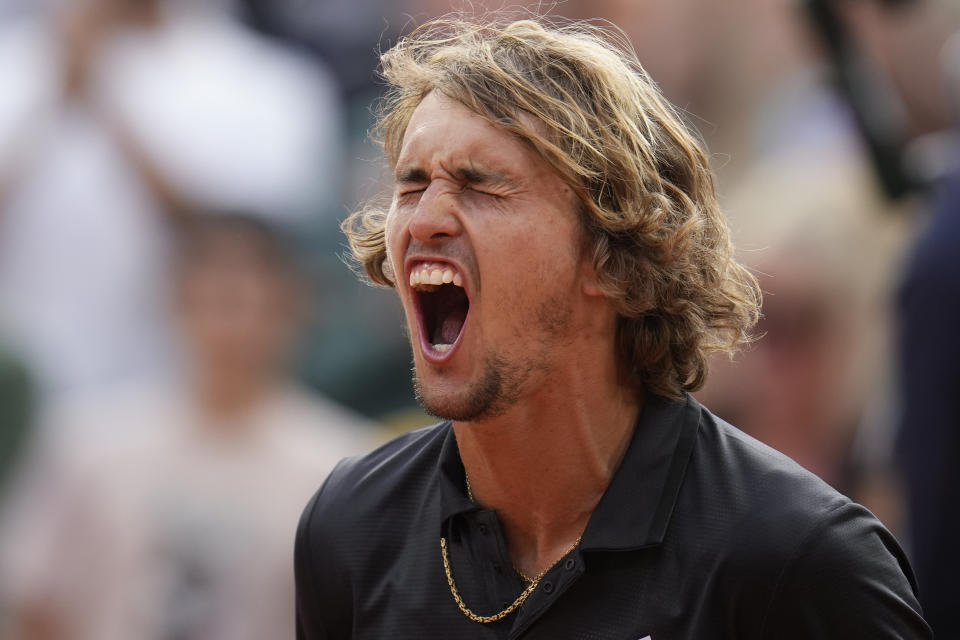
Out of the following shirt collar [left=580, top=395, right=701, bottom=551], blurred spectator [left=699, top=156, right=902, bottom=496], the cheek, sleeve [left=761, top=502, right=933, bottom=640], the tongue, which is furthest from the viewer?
blurred spectator [left=699, top=156, right=902, bottom=496]

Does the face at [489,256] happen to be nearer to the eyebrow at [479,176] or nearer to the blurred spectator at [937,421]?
the eyebrow at [479,176]

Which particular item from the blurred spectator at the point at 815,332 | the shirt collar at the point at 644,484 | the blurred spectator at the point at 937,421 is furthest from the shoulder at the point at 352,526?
the blurred spectator at the point at 815,332

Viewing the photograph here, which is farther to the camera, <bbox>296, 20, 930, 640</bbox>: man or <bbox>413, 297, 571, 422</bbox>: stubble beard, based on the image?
<bbox>413, 297, 571, 422</bbox>: stubble beard

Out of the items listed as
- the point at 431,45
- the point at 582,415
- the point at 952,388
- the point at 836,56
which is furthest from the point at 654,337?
the point at 836,56

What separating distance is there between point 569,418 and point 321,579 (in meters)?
0.62

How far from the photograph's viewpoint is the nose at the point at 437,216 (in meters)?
2.67

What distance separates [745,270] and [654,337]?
329mm

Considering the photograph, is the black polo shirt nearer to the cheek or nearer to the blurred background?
the cheek

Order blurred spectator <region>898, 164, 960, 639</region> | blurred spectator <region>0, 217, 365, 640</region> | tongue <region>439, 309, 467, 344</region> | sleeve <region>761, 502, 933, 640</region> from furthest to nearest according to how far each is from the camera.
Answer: blurred spectator <region>0, 217, 365, 640</region> < blurred spectator <region>898, 164, 960, 639</region> < tongue <region>439, 309, 467, 344</region> < sleeve <region>761, 502, 933, 640</region>

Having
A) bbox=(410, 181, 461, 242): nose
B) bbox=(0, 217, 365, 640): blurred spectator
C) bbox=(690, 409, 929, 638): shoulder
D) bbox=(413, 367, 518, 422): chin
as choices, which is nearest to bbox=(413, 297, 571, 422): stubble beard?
bbox=(413, 367, 518, 422): chin

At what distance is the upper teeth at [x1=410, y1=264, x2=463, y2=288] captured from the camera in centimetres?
267

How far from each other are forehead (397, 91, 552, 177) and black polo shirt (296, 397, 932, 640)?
1.81 feet

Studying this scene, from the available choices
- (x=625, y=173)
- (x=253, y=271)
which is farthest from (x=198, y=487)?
(x=625, y=173)

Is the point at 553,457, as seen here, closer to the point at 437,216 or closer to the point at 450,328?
the point at 450,328
